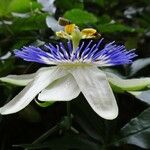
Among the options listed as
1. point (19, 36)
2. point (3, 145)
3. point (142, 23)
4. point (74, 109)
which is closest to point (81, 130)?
point (74, 109)

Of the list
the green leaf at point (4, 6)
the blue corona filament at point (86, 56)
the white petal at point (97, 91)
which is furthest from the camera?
the green leaf at point (4, 6)

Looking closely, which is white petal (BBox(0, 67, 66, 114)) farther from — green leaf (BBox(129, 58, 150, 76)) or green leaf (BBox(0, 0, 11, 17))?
green leaf (BBox(0, 0, 11, 17))

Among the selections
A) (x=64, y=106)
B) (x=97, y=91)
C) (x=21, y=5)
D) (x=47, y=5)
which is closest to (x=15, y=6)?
(x=21, y=5)

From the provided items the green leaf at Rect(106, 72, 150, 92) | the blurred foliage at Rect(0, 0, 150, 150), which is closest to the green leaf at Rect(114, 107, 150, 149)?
the blurred foliage at Rect(0, 0, 150, 150)

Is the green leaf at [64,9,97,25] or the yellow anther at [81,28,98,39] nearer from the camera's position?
the yellow anther at [81,28,98,39]

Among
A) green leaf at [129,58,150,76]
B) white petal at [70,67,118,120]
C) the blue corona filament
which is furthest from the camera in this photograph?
green leaf at [129,58,150,76]

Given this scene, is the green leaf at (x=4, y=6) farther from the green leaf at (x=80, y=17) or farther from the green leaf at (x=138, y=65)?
the green leaf at (x=138, y=65)

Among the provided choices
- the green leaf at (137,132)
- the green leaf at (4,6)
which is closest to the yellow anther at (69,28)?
the green leaf at (137,132)
